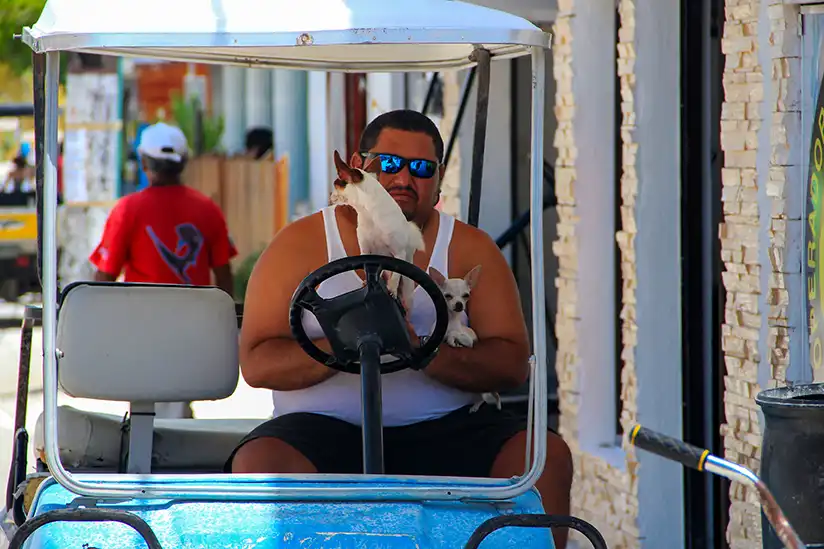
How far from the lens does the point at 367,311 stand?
334cm

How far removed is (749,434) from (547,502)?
1.30 m

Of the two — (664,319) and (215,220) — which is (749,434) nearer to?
(664,319)

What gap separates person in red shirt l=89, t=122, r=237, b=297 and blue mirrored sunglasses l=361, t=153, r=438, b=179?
9.68ft

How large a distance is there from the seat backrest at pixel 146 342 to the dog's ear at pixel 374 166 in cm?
49

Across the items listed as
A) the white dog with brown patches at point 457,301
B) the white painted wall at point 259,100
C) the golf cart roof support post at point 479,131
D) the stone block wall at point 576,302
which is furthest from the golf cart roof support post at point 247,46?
the white painted wall at point 259,100

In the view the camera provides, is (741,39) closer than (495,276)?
No

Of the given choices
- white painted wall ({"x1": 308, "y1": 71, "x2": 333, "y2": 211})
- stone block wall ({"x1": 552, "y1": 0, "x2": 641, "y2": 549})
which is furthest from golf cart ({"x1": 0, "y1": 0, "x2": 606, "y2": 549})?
white painted wall ({"x1": 308, "y1": 71, "x2": 333, "y2": 211})

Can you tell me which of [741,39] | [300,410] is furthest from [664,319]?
[300,410]

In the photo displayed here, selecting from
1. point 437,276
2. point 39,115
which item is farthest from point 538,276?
A: point 39,115

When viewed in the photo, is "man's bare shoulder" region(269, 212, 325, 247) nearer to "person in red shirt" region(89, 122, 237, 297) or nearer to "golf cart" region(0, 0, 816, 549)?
"golf cart" region(0, 0, 816, 549)

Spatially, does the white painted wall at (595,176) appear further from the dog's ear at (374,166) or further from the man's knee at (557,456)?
the man's knee at (557,456)

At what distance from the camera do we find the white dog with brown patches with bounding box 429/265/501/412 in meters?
3.74

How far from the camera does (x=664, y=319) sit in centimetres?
555

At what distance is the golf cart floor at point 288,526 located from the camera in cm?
297
